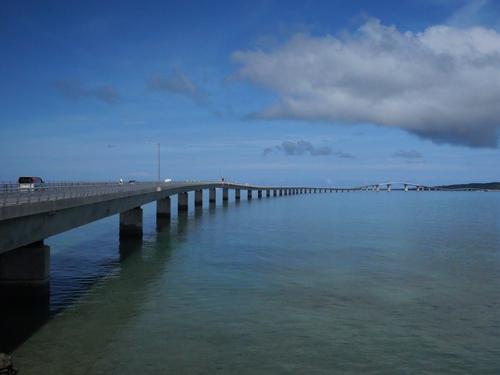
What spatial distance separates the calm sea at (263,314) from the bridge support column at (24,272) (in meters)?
1.26

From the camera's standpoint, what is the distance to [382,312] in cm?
2247

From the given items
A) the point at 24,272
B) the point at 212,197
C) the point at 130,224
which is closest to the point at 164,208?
the point at 130,224

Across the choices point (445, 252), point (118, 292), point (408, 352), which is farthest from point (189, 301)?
point (445, 252)

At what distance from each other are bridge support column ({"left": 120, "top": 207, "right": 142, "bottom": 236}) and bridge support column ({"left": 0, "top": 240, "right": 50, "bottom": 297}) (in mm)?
28107

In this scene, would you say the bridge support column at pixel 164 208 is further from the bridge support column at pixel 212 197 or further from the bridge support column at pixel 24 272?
the bridge support column at pixel 212 197

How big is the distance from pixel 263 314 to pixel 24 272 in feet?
43.2

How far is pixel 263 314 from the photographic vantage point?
22.0 metres

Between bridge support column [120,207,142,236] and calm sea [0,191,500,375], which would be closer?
calm sea [0,191,500,375]

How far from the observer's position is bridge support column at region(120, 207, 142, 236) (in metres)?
53.2

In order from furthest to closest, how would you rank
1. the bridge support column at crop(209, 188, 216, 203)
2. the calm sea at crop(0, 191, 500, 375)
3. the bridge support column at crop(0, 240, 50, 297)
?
the bridge support column at crop(209, 188, 216, 203)
the bridge support column at crop(0, 240, 50, 297)
the calm sea at crop(0, 191, 500, 375)

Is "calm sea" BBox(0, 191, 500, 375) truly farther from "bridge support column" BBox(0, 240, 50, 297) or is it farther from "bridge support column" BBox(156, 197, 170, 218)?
"bridge support column" BBox(156, 197, 170, 218)

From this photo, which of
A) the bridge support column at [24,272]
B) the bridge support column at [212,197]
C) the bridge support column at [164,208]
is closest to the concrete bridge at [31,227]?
the bridge support column at [24,272]

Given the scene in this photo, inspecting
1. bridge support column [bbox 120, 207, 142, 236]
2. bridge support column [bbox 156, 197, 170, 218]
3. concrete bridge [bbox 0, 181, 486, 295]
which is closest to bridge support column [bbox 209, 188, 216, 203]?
bridge support column [bbox 156, 197, 170, 218]

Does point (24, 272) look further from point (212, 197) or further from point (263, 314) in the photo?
point (212, 197)
